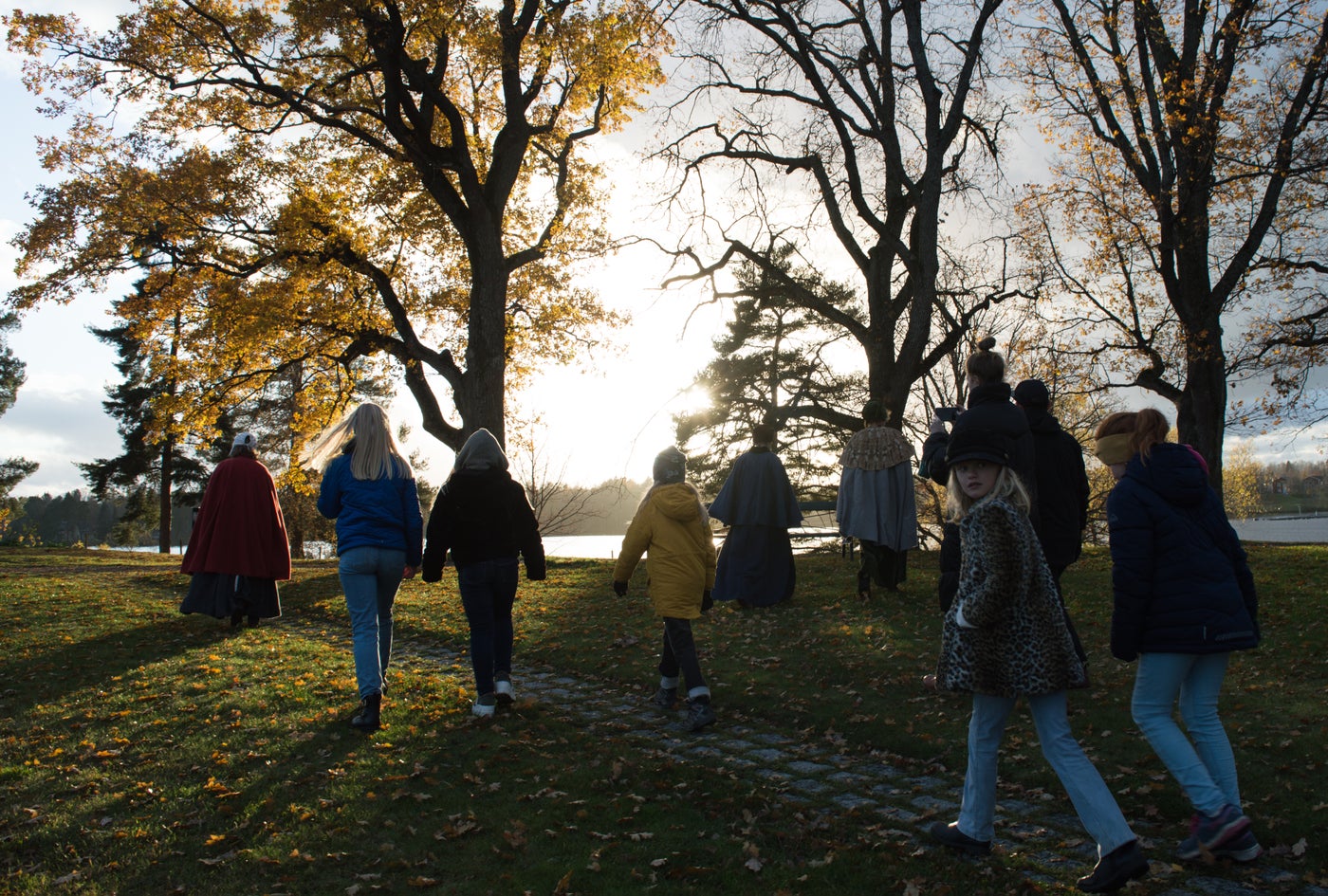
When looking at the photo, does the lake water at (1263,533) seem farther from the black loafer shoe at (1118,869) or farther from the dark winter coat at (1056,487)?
the black loafer shoe at (1118,869)

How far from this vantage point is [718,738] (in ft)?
20.1

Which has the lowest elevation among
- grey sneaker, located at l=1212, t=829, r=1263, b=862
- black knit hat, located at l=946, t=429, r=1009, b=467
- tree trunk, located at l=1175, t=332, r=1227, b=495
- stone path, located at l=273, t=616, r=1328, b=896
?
stone path, located at l=273, t=616, r=1328, b=896

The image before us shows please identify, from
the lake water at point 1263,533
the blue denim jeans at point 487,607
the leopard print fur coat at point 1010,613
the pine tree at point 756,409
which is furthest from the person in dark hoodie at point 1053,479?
the lake water at point 1263,533

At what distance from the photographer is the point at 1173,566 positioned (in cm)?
400

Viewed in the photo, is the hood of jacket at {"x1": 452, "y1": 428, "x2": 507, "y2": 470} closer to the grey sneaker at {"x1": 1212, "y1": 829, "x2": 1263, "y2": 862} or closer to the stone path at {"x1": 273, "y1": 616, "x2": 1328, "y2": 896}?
the stone path at {"x1": 273, "y1": 616, "x2": 1328, "y2": 896}

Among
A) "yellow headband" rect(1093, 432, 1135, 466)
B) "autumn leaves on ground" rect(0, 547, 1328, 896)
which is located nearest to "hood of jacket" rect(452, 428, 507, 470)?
"autumn leaves on ground" rect(0, 547, 1328, 896)

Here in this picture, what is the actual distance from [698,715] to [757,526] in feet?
15.6

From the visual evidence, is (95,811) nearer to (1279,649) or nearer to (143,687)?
(143,687)

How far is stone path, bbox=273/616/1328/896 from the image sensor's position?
3803 millimetres

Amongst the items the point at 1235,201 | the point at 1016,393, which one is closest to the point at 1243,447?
the point at 1235,201

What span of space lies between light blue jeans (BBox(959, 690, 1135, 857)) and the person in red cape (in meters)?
8.50

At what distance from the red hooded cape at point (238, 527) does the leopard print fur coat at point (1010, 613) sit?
28.2 feet

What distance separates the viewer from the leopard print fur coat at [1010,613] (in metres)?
3.72

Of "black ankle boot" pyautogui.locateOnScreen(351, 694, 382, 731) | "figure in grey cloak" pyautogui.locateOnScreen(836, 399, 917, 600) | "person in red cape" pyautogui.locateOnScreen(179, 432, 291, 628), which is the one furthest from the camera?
"figure in grey cloak" pyautogui.locateOnScreen(836, 399, 917, 600)
